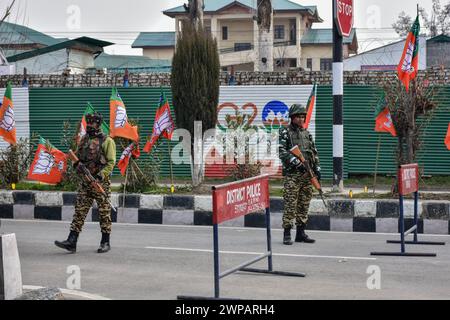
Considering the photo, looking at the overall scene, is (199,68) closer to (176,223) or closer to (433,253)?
(176,223)

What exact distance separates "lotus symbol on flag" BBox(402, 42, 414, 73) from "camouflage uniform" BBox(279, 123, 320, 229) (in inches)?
131

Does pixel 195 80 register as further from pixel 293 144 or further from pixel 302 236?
pixel 302 236

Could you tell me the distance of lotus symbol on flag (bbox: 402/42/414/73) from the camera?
46.4 ft

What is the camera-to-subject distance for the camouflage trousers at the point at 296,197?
11375mm

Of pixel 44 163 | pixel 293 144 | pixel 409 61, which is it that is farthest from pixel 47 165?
pixel 409 61

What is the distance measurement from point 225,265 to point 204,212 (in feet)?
14.7

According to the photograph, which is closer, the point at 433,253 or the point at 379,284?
the point at 379,284

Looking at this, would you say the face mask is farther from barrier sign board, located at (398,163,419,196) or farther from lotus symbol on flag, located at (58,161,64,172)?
lotus symbol on flag, located at (58,161,64,172)

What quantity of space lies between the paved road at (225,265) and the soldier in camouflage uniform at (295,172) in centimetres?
39

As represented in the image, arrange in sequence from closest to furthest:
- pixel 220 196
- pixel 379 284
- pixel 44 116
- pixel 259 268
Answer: pixel 220 196 → pixel 379 284 → pixel 259 268 → pixel 44 116

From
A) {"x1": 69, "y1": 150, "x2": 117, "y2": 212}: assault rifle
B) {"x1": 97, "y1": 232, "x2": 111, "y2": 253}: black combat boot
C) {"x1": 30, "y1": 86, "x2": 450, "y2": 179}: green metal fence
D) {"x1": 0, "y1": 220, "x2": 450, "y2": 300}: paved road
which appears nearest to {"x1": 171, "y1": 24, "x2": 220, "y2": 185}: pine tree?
{"x1": 30, "y1": 86, "x2": 450, "y2": 179}: green metal fence
